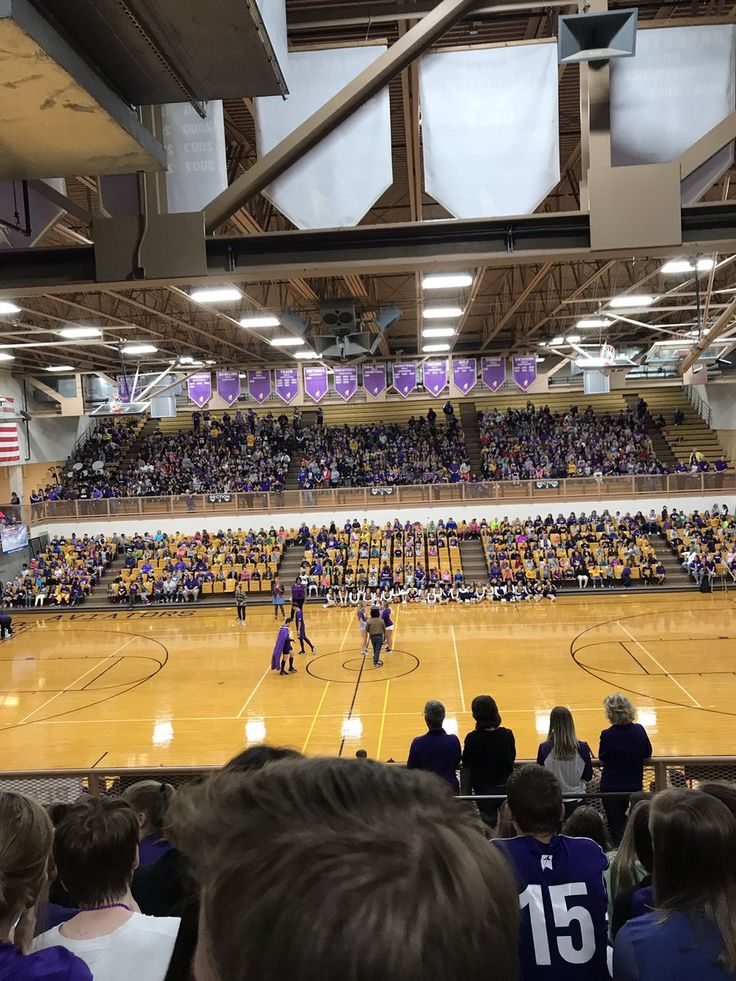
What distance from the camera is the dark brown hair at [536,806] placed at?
2781mm

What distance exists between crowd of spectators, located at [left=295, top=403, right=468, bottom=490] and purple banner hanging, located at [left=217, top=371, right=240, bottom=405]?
5.31 meters

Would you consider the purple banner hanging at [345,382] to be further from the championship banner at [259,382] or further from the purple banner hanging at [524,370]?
the purple banner hanging at [524,370]

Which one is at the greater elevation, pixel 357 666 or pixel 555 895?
pixel 555 895

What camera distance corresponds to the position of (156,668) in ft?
56.5

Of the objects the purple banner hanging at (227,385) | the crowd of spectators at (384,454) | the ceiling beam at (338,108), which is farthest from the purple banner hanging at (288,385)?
the ceiling beam at (338,108)

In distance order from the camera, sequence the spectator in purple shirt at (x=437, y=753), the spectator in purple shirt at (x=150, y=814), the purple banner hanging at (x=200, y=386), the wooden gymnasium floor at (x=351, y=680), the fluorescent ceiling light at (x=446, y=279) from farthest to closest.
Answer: the purple banner hanging at (x=200, y=386) < the fluorescent ceiling light at (x=446, y=279) < the wooden gymnasium floor at (x=351, y=680) < the spectator in purple shirt at (x=437, y=753) < the spectator in purple shirt at (x=150, y=814)

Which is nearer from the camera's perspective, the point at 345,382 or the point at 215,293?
the point at 215,293

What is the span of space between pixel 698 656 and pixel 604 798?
12.3 meters

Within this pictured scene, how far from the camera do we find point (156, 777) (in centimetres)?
606

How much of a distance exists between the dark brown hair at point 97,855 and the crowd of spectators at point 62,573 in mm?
24404

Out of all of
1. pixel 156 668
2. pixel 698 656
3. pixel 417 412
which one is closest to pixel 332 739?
pixel 156 668

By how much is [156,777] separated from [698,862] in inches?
200

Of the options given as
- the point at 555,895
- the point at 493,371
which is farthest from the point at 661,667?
the point at 555,895

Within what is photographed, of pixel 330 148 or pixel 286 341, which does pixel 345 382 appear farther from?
pixel 330 148
